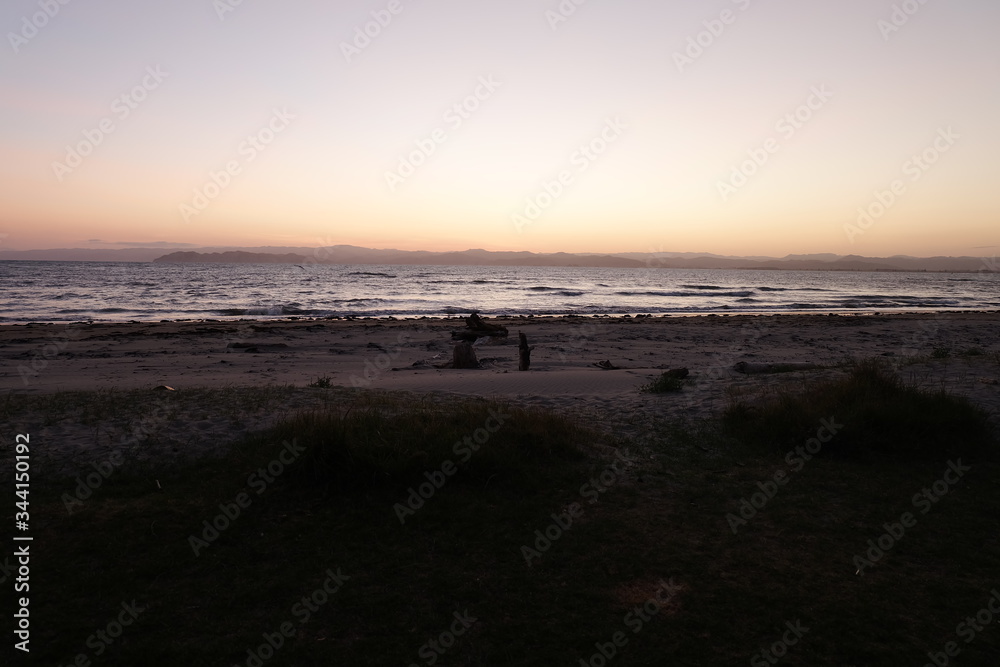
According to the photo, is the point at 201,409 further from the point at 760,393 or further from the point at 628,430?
the point at 760,393

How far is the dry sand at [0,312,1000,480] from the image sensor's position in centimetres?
790

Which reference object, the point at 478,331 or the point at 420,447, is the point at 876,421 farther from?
the point at 478,331

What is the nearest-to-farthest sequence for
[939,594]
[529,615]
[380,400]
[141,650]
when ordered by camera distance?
[141,650] → [529,615] → [939,594] → [380,400]

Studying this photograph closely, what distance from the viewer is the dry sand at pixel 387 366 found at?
7.90 metres

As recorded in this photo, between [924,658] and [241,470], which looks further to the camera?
[241,470]

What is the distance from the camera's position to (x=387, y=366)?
52.2ft

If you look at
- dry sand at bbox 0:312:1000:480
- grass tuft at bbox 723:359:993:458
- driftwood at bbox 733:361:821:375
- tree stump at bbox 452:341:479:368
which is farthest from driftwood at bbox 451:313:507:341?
grass tuft at bbox 723:359:993:458

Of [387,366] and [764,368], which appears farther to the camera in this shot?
[387,366]

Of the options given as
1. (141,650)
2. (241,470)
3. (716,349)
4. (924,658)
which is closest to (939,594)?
(924,658)

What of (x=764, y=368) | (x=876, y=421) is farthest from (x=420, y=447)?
(x=764, y=368)

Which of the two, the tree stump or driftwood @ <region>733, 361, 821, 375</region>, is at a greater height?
driftwood @ <region>733, 361, 821, 375</region>

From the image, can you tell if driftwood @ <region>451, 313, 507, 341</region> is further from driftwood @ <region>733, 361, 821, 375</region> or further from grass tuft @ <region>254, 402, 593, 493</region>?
grass tuft @ <region>254, 402, 593, 493</region>

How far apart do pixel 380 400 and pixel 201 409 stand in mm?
2537

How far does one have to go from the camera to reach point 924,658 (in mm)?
3635
